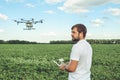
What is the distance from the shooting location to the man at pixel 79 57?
5.91 meters

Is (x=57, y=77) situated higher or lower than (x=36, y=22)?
lower

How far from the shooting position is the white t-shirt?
19.4 feet

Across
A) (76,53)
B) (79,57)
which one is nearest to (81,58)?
(79,57)

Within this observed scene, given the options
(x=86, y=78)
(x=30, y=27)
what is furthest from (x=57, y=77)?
(x=30, y=27)

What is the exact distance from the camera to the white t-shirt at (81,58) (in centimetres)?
590

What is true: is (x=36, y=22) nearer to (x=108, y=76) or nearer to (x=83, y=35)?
(x=108, y=76)

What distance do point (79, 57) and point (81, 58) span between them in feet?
0.27

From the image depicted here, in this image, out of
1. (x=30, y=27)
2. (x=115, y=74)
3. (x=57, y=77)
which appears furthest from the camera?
(x=30, y=27)

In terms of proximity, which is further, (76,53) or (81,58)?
(81,58)

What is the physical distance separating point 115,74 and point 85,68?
9711mm

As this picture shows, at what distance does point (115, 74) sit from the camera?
15586 mm

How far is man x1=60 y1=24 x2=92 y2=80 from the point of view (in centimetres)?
591

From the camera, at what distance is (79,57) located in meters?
5.96

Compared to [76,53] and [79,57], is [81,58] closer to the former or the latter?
[79,57]
